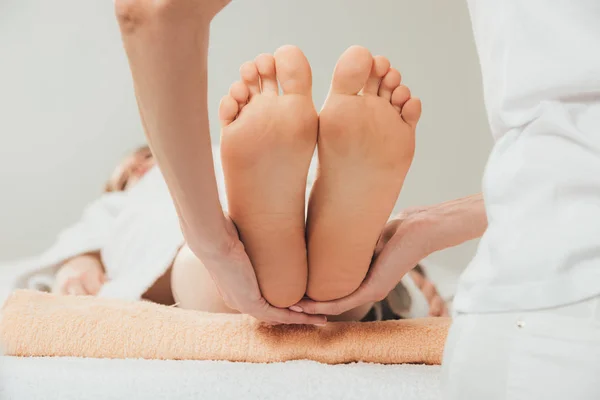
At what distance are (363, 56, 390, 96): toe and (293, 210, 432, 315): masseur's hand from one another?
0.66 feet

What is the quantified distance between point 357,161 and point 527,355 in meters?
0.37

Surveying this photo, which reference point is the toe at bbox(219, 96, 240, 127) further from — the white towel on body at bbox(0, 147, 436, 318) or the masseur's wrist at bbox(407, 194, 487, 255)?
the white towel on body at bbox(0, 147, 436, 318)

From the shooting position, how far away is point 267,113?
2.27ft

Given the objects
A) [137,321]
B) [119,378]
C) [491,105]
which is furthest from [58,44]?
[491,105]

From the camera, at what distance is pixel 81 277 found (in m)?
1.27

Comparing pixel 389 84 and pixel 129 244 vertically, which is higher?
pixel 389 84

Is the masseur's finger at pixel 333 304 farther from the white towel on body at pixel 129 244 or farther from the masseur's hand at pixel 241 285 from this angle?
the white towel on body at pixel 129 244

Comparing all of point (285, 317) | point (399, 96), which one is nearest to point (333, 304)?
point (285, 317)

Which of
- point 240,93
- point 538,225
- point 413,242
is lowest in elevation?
point 413,242

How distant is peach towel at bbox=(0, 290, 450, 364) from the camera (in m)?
0.76

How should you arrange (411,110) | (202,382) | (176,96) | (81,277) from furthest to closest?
(81,277) → (411,110) → (202,382) → (176,96)

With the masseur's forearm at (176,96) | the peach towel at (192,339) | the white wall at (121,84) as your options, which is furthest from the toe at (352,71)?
the white wall at (121,84)

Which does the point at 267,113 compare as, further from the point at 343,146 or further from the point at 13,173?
the point at 13,173

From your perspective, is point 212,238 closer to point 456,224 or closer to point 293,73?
point 293,73
